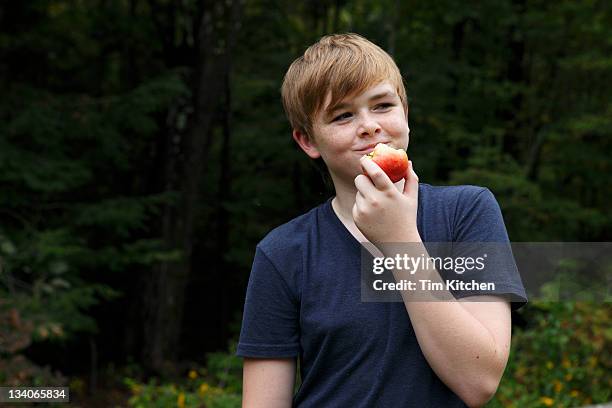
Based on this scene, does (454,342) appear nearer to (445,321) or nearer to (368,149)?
(445,321)

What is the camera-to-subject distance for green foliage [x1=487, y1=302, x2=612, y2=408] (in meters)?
5.42

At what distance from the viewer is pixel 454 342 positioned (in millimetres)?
1284

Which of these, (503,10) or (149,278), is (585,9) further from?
(149,278)

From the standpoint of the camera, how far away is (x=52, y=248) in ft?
21.5

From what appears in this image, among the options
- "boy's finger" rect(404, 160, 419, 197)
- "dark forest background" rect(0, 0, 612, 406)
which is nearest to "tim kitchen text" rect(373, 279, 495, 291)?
"boy's finger" rect(404, 160, 419, 197)

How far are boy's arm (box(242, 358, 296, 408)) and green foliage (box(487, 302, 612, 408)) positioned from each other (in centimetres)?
400

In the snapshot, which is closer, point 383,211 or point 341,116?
point 383,211

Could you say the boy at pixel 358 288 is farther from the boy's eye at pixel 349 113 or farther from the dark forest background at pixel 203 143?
the dark forest background at pixel 203 143

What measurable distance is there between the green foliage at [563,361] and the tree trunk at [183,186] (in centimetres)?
431

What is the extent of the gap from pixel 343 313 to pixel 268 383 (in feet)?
0.75

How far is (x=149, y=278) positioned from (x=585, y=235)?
637 cm

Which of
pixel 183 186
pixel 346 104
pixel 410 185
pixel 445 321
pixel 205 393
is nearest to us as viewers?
pixel 445 321

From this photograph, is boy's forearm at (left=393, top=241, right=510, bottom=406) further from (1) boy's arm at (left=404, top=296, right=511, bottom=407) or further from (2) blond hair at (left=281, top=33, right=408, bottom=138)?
(2) blond hair at (left=281, top=33, right=408, bottom=138)

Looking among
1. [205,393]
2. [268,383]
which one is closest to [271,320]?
[268,383]
